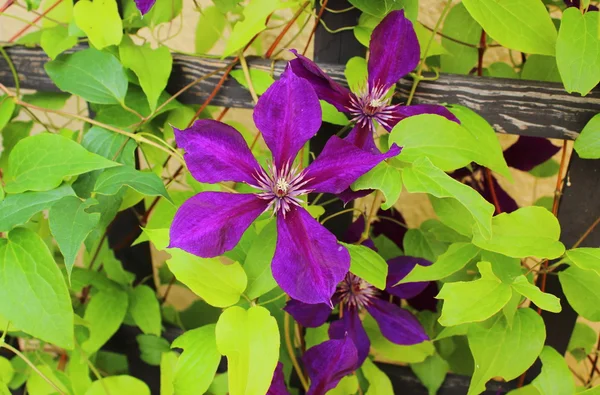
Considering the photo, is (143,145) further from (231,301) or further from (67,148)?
(231,301)

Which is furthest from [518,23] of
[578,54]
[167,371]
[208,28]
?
[167,371]

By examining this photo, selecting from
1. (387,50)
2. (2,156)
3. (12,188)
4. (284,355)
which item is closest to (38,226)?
(2,156)

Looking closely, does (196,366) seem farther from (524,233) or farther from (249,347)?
(524,233)

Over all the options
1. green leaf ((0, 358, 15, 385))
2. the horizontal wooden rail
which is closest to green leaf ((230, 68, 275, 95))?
the horizontal wooden rail

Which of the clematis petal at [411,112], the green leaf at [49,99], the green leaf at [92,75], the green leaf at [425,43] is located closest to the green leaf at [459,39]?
the green leaf at [425,43]

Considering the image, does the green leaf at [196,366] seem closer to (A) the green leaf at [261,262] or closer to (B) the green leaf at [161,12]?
(A) the green leaf at [261,262]

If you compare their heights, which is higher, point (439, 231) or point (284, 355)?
point (439, 231)
